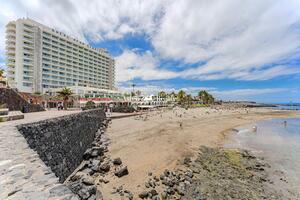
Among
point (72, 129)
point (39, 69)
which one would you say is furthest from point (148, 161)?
point (39, 69)

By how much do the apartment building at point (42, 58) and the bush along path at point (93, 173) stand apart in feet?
170

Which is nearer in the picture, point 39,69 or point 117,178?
point 117,178

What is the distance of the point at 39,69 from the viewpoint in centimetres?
6588

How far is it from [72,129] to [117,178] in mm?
5539

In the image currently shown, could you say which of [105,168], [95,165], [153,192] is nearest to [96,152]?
[95,165]

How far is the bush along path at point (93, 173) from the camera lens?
27.9ft

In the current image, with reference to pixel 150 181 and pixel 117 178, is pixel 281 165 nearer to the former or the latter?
pixel 150 181

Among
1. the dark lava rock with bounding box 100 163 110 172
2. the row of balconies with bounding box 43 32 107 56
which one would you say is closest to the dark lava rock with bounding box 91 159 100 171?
the dark lava rock with bounding box 100 163 110 172

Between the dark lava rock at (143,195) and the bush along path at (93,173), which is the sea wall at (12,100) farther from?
the dark lava rock at (143,195)

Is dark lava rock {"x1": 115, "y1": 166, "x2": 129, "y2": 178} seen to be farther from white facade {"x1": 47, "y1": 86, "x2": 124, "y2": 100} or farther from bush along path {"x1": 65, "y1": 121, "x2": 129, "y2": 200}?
white facade {"x1": 47, "y1": 86, "x2": 124, "y2": 100}

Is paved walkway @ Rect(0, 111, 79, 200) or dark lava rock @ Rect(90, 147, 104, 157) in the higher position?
paved walkway @ Rect(0, 111, 79, 200)

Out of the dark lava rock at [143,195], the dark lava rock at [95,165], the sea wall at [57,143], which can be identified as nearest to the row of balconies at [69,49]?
the sea wall at [57,143]

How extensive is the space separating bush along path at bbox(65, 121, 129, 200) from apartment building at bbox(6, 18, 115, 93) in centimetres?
5193

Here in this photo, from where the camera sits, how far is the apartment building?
61.8m
